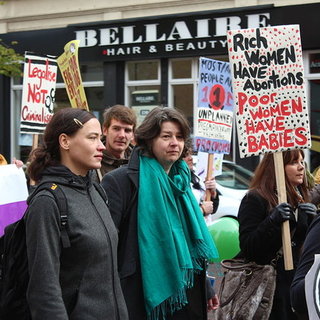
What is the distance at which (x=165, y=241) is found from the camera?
3.75 metres

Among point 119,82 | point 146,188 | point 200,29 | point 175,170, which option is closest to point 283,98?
point 175,170

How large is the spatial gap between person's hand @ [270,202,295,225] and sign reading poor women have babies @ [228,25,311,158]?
0.69 metres

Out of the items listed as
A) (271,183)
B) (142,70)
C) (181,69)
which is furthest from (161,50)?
(271,183)

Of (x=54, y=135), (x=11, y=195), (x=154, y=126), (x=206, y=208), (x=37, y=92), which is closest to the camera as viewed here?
(x=54, y=135)

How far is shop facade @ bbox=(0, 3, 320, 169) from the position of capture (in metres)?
13.9

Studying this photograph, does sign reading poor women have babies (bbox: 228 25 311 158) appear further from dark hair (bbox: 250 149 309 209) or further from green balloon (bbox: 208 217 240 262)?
green balloon (bbox: 208 217 240 262)

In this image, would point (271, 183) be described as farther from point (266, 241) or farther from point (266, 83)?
point (266, 83)

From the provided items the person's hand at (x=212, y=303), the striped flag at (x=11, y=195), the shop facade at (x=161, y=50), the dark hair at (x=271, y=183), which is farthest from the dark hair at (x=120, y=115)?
the shop facade at (x=161, y=50)

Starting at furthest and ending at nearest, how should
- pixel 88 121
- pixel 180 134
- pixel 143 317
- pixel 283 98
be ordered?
pixel 283 98 → pixel 180 134 → pixel 143 317 → pixel 88 121

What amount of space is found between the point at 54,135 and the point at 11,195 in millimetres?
1429

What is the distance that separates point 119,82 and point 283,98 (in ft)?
36.9

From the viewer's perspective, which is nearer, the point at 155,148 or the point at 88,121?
the point at 88,121

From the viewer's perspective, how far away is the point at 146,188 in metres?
3.80

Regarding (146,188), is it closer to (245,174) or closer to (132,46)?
(245,174)
